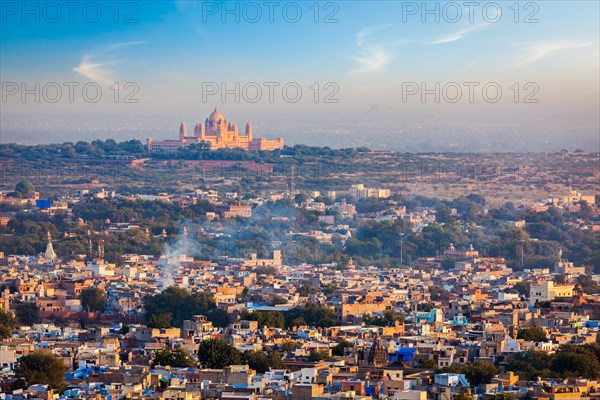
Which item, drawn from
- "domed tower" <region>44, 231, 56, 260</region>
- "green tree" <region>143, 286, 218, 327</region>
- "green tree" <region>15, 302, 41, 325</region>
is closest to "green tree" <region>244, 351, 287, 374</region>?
"green tree" <region>143, 286, 218, 327</region>

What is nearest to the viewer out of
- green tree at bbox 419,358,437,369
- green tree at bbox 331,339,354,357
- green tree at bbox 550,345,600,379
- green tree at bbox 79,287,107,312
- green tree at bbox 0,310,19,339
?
green tree at bbox 550,345,600,379

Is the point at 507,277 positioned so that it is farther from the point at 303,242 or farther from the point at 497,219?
the point at 497,219

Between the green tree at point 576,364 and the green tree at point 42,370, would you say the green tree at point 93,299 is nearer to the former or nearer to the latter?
the green tree at point 42,370

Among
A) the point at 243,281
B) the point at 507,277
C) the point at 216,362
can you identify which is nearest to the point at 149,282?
the point at 243,281

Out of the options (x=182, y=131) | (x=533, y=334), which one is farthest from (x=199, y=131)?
(x=533, y=334)

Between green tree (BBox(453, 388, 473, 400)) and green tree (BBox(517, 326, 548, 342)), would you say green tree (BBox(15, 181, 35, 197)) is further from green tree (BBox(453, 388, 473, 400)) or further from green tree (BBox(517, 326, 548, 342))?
green tree (BBox(453, 388, 473, 400))

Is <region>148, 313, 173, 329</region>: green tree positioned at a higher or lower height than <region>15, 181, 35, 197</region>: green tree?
lower
